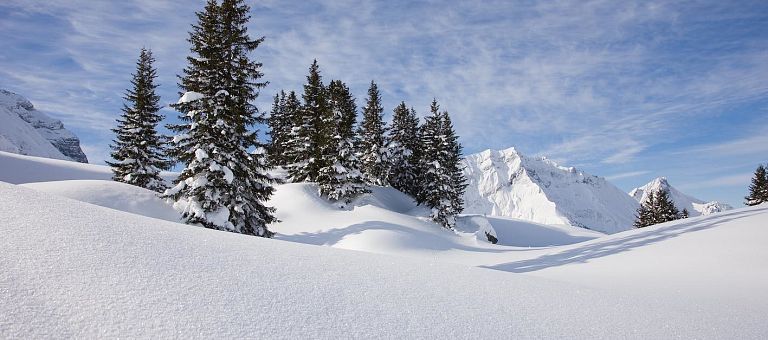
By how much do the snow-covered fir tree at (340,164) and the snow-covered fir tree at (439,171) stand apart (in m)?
6.96

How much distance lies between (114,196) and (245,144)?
5784 millimetres

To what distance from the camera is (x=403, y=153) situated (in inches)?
1694

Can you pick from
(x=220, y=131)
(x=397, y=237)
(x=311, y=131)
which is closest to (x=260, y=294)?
(x=220, y=131)

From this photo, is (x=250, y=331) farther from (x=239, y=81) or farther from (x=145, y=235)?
(x=239, y=81)

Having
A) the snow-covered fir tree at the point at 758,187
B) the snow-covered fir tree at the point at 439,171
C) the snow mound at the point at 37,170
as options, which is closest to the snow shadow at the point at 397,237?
the snow-covered fir tree at the point at 439,171

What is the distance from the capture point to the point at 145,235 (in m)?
4.79

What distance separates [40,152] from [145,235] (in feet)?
679

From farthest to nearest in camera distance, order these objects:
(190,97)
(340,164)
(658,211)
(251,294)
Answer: (658,211)
(340,164)
(190,97)
(251,294)

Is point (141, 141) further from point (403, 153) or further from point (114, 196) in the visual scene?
point (403, 153)

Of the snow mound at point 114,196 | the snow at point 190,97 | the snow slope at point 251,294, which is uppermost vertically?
the snow at point 190,97

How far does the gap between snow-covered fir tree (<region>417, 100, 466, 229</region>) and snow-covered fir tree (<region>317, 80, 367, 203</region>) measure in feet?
22.8

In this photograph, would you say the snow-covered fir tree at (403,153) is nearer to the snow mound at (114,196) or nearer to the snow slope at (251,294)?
the snow mound at (114,196)

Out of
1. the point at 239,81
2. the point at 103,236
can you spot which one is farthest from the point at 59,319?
the point at 239,81

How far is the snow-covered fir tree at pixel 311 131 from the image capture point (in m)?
31.7
